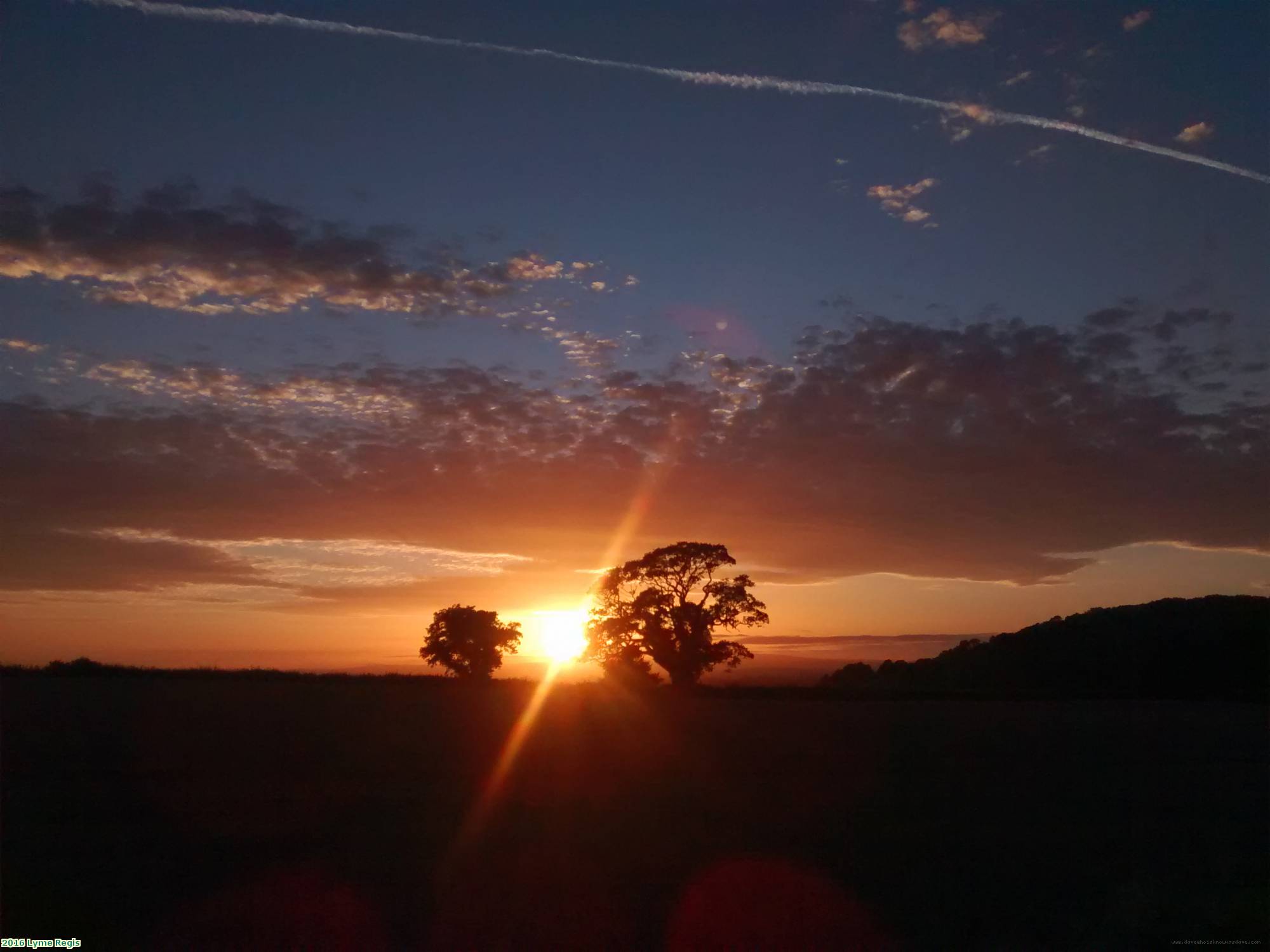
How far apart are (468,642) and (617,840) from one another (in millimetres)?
65097

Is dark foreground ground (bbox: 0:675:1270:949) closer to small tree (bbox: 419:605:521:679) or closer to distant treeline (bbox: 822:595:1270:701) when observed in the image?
distant treeline (bbox: 822:595:1270:701)

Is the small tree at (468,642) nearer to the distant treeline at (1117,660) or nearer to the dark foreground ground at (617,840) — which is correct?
the distant treeline at (1117,660)

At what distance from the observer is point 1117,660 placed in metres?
67.6

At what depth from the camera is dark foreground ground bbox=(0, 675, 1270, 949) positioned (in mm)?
8766

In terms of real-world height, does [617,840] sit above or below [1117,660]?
below

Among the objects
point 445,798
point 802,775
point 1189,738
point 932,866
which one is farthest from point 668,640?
point 932,866

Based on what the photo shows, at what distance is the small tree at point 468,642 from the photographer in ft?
247

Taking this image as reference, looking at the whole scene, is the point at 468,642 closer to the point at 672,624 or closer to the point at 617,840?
the point at 672,624

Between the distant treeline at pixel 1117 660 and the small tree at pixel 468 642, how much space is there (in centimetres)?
2491

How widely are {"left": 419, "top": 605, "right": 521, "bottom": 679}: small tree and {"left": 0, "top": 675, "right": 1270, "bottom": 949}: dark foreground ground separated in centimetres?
5041

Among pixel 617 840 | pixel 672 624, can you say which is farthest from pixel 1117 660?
pixel 617 840

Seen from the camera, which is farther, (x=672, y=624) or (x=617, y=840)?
(x=672, y=624)

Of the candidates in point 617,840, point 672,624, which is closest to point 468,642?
point 672,624

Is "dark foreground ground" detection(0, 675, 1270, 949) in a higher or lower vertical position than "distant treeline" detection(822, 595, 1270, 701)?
lower
